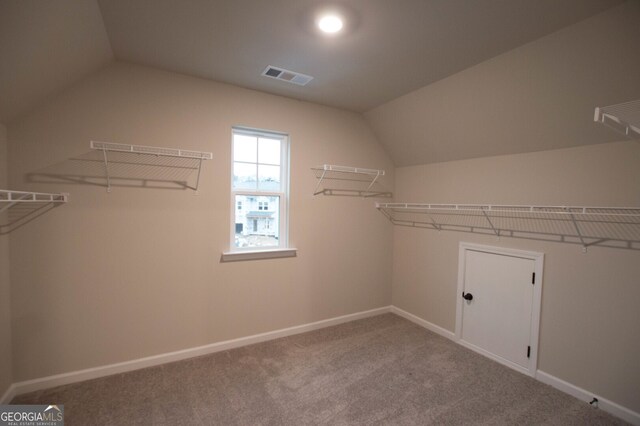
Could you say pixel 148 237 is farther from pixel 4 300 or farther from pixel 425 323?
pixel 425 323

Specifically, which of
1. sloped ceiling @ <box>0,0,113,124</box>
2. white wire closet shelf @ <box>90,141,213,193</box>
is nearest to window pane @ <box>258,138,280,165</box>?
white wire closet shelf @ <box>90,141,213,193</box>

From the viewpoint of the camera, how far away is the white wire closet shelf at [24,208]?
80.1 inches

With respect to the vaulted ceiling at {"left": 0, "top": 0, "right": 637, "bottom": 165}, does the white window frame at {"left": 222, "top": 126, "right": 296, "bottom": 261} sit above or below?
below

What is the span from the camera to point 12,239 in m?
2.12

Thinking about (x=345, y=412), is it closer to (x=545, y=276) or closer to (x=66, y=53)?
(x=545, y=276)

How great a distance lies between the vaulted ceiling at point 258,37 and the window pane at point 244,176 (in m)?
0.83

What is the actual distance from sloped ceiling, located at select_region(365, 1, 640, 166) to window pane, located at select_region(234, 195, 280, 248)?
169 centimetres

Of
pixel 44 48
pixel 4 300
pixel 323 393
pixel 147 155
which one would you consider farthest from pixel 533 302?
pixel 4 300

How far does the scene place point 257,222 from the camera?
3.12 m

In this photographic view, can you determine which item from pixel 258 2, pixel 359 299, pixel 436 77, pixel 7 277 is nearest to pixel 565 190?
pixel 436 77

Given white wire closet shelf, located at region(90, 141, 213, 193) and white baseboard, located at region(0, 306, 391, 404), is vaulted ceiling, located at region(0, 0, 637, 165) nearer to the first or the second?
white wire closet shelf, located at region(90, 141, 213, 193)

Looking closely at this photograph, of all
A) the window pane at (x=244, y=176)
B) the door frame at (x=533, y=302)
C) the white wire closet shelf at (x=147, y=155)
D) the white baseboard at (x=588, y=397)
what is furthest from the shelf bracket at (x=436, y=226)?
the white wire closet shelf at (x=147, y=155)

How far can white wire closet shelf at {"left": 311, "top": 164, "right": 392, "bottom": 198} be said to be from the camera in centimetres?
335

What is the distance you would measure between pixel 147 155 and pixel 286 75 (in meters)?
1.37
